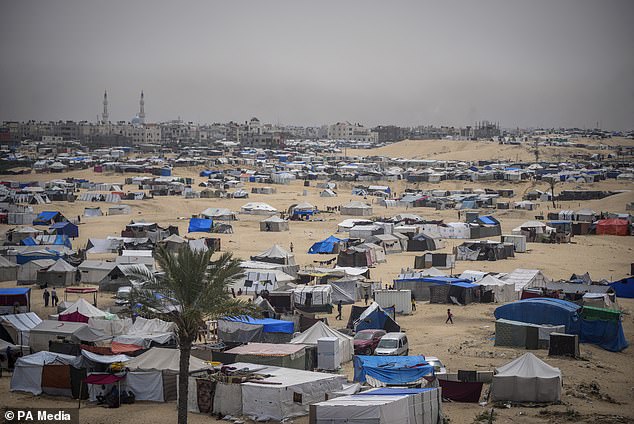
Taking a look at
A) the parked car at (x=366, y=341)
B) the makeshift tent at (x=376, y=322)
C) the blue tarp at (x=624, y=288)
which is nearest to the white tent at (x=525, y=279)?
the blue tarp at (x=624, y=288)

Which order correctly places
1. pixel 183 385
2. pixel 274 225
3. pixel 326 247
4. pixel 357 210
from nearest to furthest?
pixel 183 385
pixel 326 247
pixel 274 225
pixel 357 210

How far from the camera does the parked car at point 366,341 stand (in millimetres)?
18719

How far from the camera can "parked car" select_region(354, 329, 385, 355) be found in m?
18.7

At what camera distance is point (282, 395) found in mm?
14078

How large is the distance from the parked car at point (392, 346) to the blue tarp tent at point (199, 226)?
2780 cm

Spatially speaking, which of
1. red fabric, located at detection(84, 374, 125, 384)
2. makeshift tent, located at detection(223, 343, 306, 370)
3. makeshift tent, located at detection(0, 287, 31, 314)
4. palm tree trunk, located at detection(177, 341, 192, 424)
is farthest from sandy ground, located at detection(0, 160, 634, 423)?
makeshift tent, located at detection(223, 343, 306, 370)

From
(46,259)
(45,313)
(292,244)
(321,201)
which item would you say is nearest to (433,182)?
(321,201)

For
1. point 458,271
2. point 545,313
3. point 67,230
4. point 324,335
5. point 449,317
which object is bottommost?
Answer: point 458,271

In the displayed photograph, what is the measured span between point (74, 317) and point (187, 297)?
7.82 metres

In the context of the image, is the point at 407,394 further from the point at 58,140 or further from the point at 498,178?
the point at 58,140

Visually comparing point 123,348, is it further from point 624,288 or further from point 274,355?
point 624,288

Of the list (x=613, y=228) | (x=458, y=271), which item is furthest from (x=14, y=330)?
(x=613, y=228)

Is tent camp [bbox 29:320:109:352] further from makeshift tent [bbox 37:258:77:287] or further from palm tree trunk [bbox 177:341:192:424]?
makeshift tent [bbox 37:258:77:287]

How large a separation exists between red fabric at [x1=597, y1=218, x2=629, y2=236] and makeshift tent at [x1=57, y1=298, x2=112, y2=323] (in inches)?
1311
